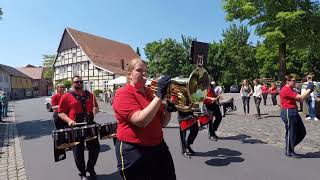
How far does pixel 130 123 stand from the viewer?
12.1 ft

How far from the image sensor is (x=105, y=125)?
20.7ft

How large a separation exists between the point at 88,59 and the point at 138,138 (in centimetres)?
5301

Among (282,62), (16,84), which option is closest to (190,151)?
(282,62)

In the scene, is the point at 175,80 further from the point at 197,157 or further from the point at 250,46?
the point at 250,46

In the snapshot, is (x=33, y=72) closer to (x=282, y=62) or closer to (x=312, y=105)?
(x=282, y=62)

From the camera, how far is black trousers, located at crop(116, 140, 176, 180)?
147 inches

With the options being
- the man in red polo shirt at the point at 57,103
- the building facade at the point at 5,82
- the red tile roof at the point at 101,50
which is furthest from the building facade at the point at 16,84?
the man in red polo shirt at the point at 57,103

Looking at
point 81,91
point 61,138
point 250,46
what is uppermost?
point 250,46

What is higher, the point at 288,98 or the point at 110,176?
the point at 288,98

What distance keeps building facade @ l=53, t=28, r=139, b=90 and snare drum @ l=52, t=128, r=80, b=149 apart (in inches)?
1803

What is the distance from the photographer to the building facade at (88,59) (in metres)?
54.6

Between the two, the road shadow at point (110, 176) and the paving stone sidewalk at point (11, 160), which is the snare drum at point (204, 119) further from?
the paving stone sidewalk at point (11, 160)

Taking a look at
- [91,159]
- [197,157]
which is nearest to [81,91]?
[91,159]

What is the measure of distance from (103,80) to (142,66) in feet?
167
